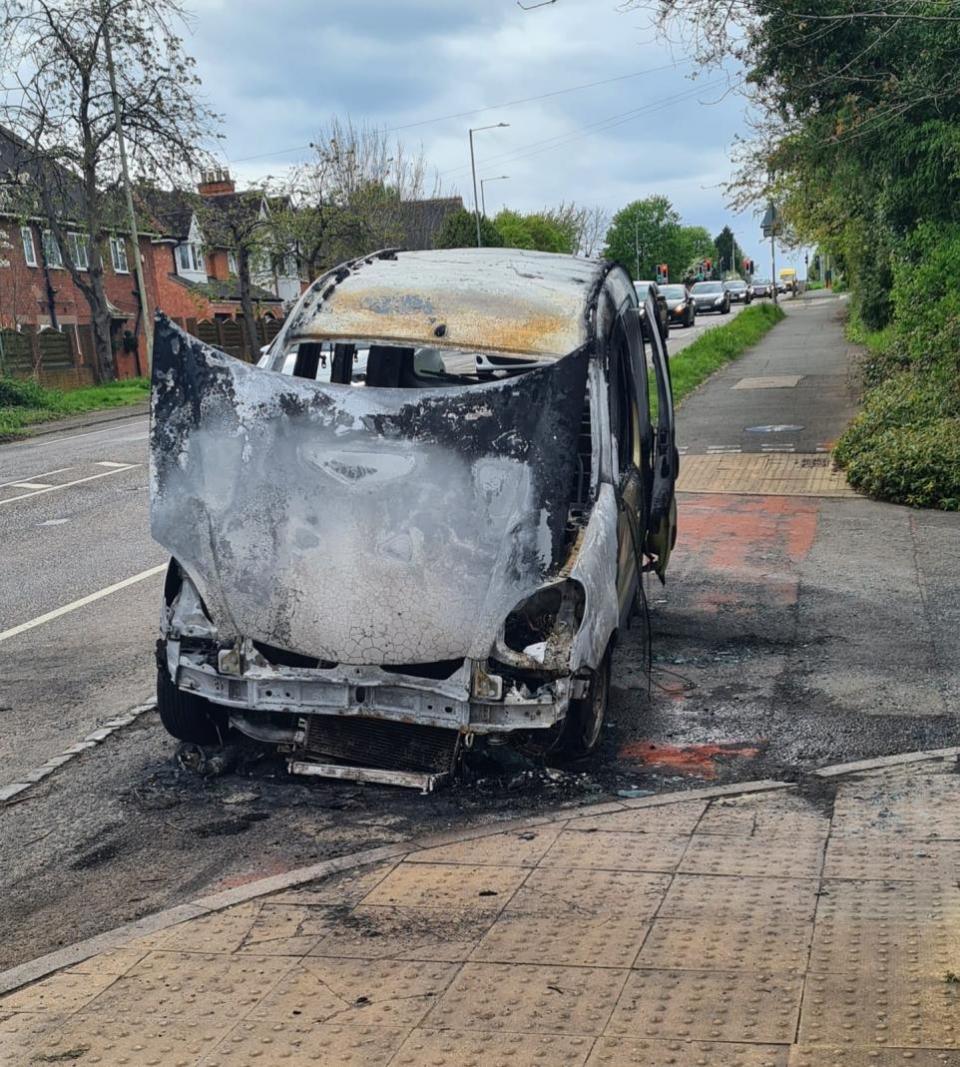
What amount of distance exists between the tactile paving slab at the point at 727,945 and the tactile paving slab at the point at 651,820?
0.87m

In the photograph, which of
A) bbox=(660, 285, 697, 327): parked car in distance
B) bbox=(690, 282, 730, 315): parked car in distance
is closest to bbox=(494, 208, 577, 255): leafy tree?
bbox=(690, 282, 730, 315): parked car in distance

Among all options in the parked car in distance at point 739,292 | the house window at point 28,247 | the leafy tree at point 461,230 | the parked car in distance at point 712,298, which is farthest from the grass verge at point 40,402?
the parked car in distance at point 739,292

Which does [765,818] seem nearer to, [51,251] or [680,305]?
[51,251]

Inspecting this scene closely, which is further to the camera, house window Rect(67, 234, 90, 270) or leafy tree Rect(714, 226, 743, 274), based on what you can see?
leafy tree Rect(714, 226, 743, 274)

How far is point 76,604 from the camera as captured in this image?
32.3ft

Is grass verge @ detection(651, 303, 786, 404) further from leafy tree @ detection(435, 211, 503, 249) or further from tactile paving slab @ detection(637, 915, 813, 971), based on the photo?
leafy tree @ detection(435, 211, 503, 249)

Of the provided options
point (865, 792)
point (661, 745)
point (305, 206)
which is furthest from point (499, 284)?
point (305, 206)

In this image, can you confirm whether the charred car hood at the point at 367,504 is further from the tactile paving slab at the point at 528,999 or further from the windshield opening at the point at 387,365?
the tactile paving slab at the point at 528,999

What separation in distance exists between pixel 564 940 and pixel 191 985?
3.91ft

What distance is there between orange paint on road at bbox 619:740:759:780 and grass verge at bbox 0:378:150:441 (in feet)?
76.9

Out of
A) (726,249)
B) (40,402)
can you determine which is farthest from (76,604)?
(726,249)

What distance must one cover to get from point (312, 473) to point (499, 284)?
1792 millimetres

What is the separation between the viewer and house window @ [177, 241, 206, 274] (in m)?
59.3

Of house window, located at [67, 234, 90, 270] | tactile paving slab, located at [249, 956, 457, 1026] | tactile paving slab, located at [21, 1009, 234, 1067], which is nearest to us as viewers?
tactile paving slab, located at [21, 1009, 234, 1067]
